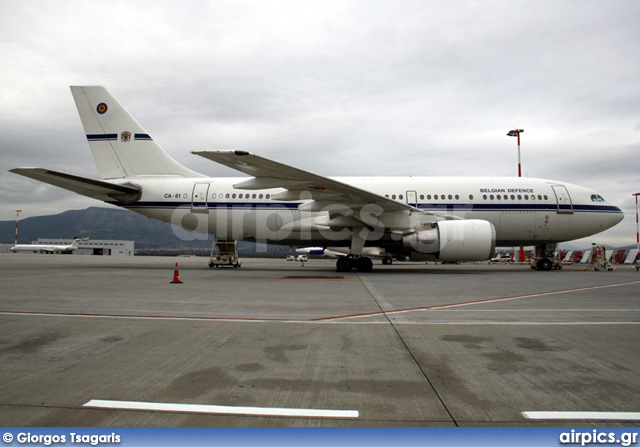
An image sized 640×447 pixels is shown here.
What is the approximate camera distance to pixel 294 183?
40.5ft

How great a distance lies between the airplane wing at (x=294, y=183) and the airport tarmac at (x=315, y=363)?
523 cm

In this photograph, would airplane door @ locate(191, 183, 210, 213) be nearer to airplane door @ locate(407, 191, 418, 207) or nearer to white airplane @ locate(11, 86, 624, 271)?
white airplane @ locate(11, 86, 624, 271)

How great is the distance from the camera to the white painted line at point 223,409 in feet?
7.98

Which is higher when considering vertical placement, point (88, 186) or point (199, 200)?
point (88, 186)

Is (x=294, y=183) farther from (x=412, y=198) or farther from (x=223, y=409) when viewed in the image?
(x=223, y=409)

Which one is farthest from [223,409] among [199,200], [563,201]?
[563,201]

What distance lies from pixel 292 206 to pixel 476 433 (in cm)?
1321

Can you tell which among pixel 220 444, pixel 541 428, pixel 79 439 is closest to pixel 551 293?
pixel 541 428

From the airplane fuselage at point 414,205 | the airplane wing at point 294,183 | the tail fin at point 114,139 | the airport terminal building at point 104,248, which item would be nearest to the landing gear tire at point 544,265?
the airplane fuselage at point 414,205

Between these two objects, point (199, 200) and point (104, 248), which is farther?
point (104, 248)

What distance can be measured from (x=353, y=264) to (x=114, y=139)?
11.1 m

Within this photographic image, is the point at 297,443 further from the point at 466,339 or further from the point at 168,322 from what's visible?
the point at 168,322

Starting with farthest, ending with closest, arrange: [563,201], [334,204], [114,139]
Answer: [114,139] → [563,201] → [334,204]

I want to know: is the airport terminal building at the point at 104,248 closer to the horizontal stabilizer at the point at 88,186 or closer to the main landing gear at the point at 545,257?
the horizontal stabilizer at the point at 88,186
